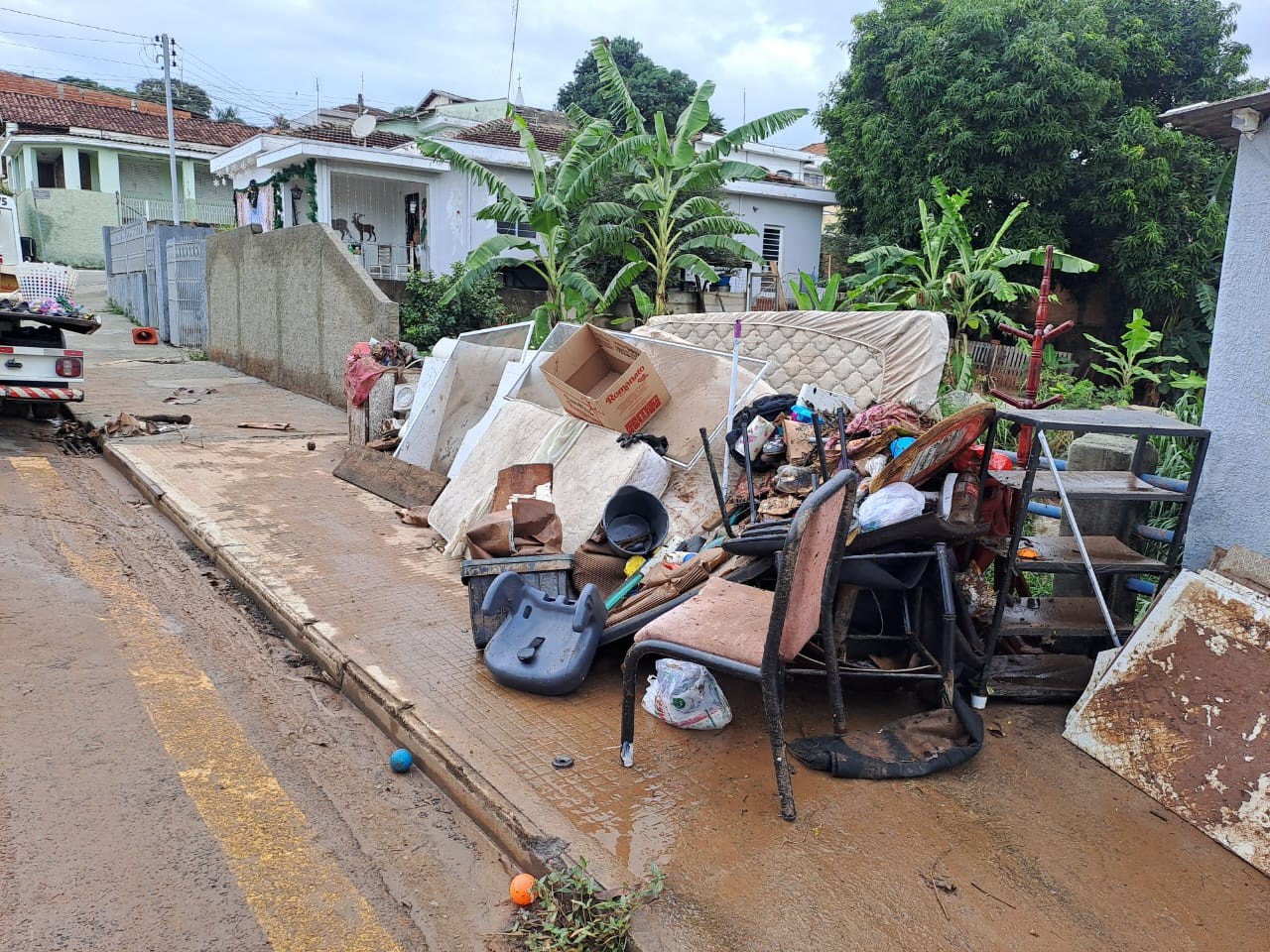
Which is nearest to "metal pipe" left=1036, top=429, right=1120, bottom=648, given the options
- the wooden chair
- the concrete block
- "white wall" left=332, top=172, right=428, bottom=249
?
the concrete block

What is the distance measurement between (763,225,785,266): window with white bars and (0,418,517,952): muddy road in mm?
21593

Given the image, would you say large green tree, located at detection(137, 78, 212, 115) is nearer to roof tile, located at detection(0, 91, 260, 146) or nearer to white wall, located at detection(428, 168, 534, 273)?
roof tile, located at detection(0, 91, 260, 146)

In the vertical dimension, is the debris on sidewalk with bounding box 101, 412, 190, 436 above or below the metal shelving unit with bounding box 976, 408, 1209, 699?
below

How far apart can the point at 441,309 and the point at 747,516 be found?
9.78 meters

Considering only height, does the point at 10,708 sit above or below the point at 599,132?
below

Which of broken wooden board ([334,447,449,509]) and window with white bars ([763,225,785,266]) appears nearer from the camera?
broken wooden board ([334,447,449,509])

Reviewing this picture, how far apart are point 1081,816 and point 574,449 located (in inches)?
151

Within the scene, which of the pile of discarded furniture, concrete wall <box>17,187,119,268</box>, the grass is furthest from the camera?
concrete wall <box>17,187,119,268</box>

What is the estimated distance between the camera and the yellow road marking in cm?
262

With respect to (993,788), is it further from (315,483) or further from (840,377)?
(315,483)

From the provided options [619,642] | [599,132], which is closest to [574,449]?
[619,642]

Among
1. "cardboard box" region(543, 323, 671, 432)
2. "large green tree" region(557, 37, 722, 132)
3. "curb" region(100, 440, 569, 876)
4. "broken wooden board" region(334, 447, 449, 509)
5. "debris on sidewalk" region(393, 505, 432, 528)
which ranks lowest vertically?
"curb" region(100, 440, 569, 876)

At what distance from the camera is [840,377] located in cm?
726

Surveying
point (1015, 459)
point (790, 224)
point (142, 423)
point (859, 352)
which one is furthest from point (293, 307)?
point (790, 224)
